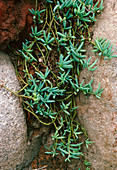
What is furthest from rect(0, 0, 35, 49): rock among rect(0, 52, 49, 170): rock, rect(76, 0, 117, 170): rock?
rect(76, 0, 117, 170): rock

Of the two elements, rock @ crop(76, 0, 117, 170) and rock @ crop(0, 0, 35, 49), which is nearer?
rock @ crop(0, 0, 35, 49)

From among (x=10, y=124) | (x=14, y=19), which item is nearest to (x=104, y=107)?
(x=10, y=124)

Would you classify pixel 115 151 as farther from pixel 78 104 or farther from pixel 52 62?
pixel 52 62

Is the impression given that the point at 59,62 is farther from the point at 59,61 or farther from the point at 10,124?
the point at 10,124

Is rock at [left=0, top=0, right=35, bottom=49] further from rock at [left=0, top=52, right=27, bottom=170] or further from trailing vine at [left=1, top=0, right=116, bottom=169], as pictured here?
rock at [left=0, top=52, right=27, bottom=170]

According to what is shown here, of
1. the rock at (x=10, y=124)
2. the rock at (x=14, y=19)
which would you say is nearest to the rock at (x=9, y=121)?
the rock at (x=10, y=124)

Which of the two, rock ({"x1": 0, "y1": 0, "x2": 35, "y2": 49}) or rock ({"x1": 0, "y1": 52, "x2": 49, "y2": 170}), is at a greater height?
rock ({"x1": 0, "y1": 0, "x2": 35, "y2": 49})

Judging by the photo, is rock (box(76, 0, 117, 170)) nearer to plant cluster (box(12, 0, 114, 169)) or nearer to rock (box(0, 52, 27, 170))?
plant cluster (box(12, 0, 114, 169))

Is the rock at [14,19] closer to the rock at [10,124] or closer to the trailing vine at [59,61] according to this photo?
the trailing vine at [59,61]
